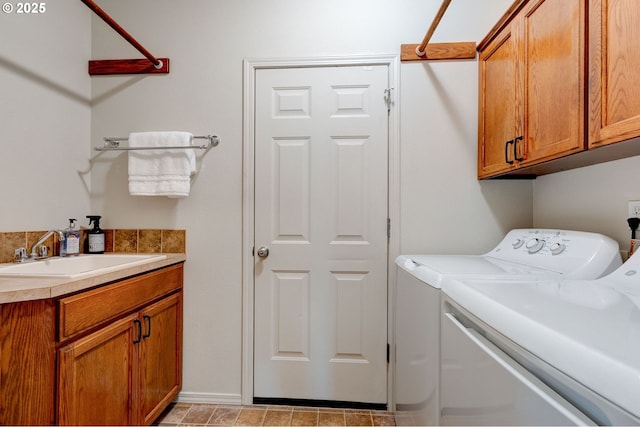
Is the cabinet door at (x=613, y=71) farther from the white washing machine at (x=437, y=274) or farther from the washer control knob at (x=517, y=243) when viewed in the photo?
the washer control knob at (x=517, y=243)

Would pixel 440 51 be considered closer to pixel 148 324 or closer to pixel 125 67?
pixel 125 67

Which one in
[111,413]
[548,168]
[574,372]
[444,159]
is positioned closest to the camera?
[574,372]

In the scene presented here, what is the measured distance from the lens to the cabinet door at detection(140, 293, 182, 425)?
4.82 ft

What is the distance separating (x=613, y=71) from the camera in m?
0.90

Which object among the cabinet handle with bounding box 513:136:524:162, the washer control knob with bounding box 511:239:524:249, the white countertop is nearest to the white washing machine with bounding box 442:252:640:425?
the washer control knob with bounding box 511:239:524:249

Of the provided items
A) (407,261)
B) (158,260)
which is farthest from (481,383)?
(158,260)

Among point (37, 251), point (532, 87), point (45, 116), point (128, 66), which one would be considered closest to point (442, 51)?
point (532, 87)

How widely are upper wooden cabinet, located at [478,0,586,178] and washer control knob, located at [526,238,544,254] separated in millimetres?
344

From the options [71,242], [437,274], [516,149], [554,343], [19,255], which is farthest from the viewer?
[71,242]

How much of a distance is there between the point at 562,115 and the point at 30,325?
1.95 metres

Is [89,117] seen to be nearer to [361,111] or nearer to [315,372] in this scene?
[361,111]

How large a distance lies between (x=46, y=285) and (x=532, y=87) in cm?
197

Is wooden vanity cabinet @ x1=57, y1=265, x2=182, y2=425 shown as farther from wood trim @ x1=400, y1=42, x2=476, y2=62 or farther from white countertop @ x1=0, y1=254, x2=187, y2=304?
wood trim @ x1=400, y1=42, x2=476, y2=62

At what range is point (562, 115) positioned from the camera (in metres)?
1.09
